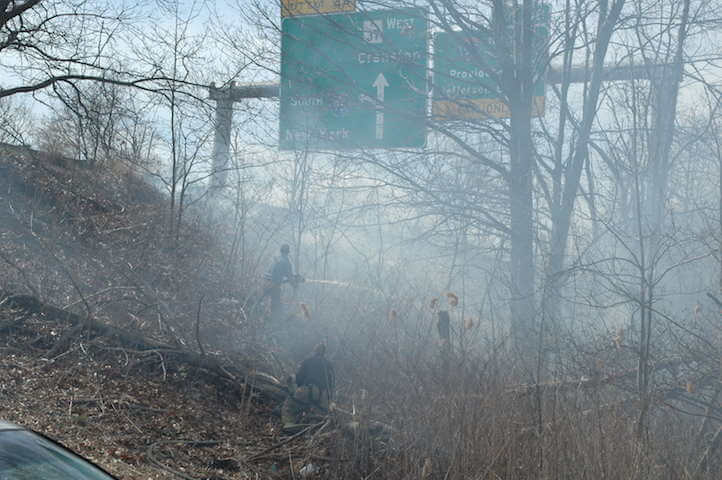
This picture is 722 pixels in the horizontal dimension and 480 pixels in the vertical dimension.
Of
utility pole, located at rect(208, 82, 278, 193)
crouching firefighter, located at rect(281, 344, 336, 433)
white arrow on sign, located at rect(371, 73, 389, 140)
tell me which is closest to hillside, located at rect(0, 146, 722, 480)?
crouching firefighter, located at rect(281, 344, 336, 433)

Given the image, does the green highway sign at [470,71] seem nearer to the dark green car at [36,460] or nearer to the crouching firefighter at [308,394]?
the crouching firefighter at [308,394]

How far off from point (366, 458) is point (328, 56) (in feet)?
19.4

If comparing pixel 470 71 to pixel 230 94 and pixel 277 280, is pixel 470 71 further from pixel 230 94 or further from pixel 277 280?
pixel 277 280

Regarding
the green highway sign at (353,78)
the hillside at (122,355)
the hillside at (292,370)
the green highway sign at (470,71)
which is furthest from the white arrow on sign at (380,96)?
the hillside at (122,355)

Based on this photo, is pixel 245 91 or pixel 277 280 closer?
pixel 245 91

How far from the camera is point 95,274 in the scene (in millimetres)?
13062

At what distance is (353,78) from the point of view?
10922mm

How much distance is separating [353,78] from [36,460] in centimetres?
827

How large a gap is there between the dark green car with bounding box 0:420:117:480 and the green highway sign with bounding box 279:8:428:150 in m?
7.43

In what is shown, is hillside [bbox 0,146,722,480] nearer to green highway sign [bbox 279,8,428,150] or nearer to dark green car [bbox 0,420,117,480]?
green highway sign [bbox 279,8,428,150]

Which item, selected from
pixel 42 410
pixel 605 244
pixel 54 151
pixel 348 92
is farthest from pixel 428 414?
pixel 54 151

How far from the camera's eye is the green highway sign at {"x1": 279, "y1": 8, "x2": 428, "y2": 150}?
35.2 ft

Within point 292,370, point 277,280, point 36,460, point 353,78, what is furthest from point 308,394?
point 277,280

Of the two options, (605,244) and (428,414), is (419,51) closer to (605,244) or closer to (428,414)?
(428,414)
